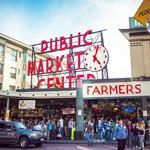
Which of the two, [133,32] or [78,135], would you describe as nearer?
[78,135]

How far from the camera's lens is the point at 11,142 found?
61.7 feet

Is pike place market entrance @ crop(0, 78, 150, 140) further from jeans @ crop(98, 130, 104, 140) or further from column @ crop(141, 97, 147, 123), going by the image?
jeans @ crop(98, 130, 104, 140)

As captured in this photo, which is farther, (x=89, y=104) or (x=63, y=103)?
(x=63, y=103)

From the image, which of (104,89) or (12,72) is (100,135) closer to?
(104,89)

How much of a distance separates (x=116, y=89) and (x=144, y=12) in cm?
1972

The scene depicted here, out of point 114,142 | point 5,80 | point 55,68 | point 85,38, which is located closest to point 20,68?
point 5,80

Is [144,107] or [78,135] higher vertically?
[144,107]

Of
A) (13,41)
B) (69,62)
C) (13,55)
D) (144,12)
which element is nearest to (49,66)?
(69,62)

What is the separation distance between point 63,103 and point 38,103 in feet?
9.85

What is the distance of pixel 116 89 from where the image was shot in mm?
27203

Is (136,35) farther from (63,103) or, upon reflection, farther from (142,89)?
Answer: (63,103)

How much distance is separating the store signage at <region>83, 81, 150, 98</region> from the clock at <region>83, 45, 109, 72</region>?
313cm

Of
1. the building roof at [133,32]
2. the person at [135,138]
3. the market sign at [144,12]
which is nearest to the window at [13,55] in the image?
the building roof at [133,32]

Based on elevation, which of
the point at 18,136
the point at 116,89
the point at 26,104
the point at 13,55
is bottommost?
the point at 18,136
